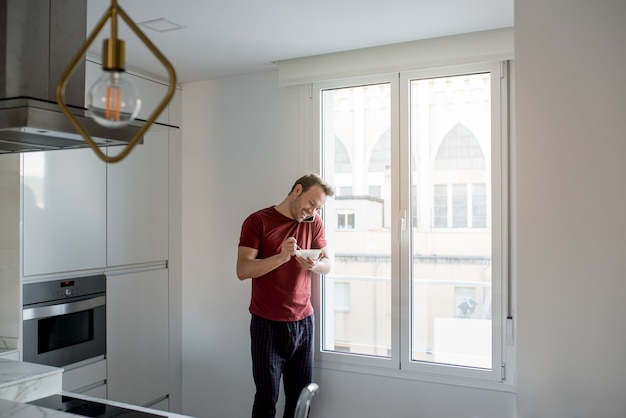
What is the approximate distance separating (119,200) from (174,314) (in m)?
0.90

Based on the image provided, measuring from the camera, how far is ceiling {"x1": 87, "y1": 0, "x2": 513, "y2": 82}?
8.25ft

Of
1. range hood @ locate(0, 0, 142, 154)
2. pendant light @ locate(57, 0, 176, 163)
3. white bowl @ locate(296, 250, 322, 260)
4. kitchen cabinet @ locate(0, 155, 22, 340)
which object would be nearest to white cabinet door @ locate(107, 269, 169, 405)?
kitchen cabinet @ locate(0, 155, 22, 340)

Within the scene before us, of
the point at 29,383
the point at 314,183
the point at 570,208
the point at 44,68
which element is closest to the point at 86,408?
the point at 29,383

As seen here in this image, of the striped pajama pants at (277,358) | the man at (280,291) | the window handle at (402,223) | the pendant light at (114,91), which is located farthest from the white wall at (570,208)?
the pendant light at (114,91)

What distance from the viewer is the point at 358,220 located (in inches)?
134

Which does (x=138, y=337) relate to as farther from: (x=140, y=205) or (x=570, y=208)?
(x=570, y=208)

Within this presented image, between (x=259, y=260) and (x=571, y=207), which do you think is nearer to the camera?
(x=571, y=207)

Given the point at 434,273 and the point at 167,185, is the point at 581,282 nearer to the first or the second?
the point at 434,273

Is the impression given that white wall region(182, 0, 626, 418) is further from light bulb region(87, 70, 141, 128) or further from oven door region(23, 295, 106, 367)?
oven door region(23, 295, 106, 367)

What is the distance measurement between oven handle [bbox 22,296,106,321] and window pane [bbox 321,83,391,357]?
4.29ft

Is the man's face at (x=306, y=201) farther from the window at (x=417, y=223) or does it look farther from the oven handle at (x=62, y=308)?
the oven handle at (x=62, y=308)

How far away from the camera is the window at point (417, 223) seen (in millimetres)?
3064

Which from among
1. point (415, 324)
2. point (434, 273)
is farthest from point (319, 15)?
point (415, 324)

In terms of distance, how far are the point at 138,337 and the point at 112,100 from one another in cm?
282
